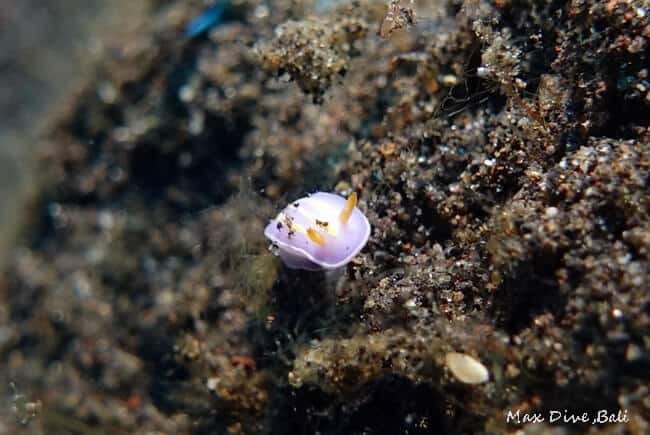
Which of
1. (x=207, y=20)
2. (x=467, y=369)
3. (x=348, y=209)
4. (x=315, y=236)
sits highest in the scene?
(x=207, y=20)

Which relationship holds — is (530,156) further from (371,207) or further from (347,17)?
(347,17)

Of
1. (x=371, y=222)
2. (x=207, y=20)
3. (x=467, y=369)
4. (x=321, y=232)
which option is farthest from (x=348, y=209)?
(x=207, y=20)

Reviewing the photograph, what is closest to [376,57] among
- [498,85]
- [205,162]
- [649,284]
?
[498,85]

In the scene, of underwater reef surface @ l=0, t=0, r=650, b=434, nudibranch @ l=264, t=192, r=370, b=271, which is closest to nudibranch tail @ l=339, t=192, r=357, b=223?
nudibranch @ l=264, t=192, r=370, b=271

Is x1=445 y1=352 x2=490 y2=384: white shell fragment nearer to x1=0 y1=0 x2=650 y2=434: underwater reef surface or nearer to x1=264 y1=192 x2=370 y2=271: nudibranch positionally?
x1=0 y1=0 x2=650 y2=434: underwater reef surface

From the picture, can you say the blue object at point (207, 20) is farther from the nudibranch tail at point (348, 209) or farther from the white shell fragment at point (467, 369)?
the white shell fragment at point (467, 369)

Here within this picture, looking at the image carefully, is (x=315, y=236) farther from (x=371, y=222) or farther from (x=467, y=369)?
(x=467, y=369)

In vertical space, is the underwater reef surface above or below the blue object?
below
